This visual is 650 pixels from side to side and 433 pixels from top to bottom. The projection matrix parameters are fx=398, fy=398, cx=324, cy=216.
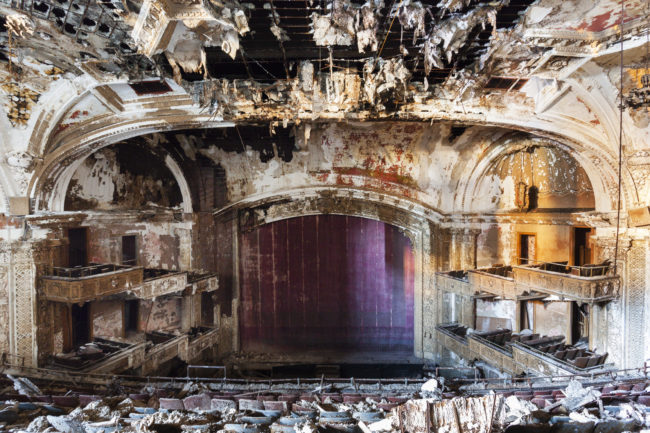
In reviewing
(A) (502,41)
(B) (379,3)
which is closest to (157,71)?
(B) (379,3)

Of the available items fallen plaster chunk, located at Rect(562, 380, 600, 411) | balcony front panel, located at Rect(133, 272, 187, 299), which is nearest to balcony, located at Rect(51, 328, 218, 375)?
balcony front panel, located at Rect(133, 272, 187, 299)

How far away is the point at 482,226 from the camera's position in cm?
1155

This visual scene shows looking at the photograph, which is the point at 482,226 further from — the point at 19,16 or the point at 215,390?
the point at 19,16

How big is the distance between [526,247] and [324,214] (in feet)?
19.4

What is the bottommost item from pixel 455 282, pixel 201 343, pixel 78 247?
pixel 201 343

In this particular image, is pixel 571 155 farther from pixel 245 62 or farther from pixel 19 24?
pixel 19 24

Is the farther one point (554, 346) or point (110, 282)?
point (554, 346)

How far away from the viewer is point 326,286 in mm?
12805

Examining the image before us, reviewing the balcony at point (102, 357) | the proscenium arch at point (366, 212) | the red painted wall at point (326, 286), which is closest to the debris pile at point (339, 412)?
the balcony at point (102, 357)

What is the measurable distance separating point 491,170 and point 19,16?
10502mm

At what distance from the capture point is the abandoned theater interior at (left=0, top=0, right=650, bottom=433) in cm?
480

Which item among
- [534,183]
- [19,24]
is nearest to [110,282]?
[19,24]

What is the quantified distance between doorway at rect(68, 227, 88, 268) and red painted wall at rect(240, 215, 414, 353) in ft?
15.2

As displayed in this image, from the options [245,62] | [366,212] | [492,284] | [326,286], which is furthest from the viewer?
[326,286]
